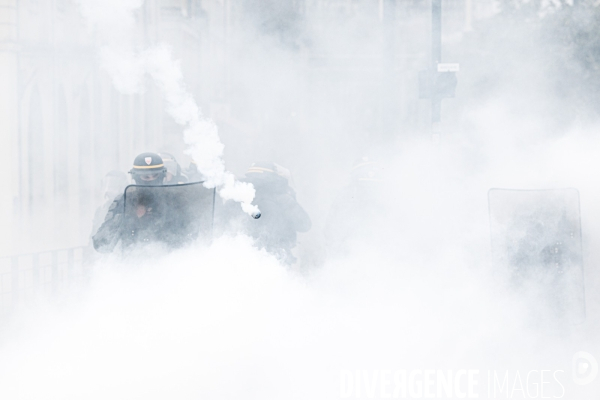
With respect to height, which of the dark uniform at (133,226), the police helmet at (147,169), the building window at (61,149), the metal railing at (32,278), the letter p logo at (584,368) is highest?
the building window at (61,149)

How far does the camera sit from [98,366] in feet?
14.4

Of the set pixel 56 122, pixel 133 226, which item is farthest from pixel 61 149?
pixel 133 226

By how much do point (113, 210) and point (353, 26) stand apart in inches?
336

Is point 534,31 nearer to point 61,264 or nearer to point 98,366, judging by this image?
point 61,264

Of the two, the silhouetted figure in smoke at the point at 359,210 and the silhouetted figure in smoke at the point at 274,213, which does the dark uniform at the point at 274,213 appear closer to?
the silhouetted figure in smoke at the point at 274,213

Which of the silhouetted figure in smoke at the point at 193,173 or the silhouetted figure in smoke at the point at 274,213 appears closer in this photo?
the silhouetted figure in smoke at the point at 274,213

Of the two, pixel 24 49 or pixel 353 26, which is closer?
pixel 24 49

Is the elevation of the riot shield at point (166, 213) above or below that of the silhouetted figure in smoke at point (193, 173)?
below

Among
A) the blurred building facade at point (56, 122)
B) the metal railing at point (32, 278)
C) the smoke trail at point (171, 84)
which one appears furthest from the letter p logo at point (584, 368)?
the blurred building facade at point (56, 122)

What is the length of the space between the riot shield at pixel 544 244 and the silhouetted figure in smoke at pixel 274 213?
1.60 meters

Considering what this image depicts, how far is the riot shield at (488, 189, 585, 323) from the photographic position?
460 centimetres

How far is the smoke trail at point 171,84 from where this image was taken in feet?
15.8

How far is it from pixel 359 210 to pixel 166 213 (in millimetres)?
1834

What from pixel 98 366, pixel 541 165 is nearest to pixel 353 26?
pixel 541 165
